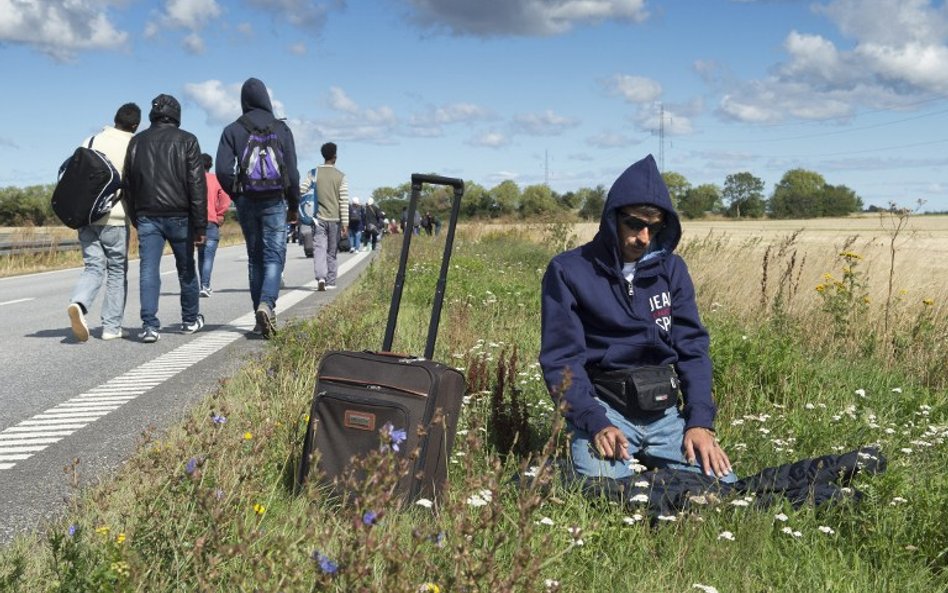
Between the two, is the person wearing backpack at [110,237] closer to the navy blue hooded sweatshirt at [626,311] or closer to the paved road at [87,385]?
the paved road at [87,385]

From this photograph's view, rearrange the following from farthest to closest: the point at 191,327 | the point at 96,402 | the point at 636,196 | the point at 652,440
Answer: the point at 191,327, the point at 96,402, the point at 652,440, the point at 636,196

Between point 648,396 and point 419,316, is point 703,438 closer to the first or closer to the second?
point 648,396

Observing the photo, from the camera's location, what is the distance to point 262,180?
8875 mm

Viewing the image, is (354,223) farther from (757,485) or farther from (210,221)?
(757,485)

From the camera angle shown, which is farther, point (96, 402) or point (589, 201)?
point (589, 201)

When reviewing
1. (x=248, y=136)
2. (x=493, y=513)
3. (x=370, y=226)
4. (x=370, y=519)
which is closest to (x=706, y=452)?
(x=493, y=513)

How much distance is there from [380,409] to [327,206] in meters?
11.4

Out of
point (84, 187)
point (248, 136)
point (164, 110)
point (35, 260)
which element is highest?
point (164, 110)

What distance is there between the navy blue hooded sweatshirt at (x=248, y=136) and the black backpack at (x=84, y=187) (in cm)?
96

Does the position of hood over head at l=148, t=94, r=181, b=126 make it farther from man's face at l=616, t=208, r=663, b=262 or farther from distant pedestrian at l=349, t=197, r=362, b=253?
distant pedestrian at l=349, t=197, r=362, b=253

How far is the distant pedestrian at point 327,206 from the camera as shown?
14.7 m

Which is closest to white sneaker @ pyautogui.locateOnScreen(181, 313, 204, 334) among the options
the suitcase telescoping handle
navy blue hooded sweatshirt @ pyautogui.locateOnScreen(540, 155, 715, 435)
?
the suitcase telescoping handle

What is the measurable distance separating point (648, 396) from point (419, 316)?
488cm

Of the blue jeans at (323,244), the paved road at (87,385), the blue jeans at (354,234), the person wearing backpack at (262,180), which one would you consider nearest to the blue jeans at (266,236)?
the person wearing backpack at (262,180)
